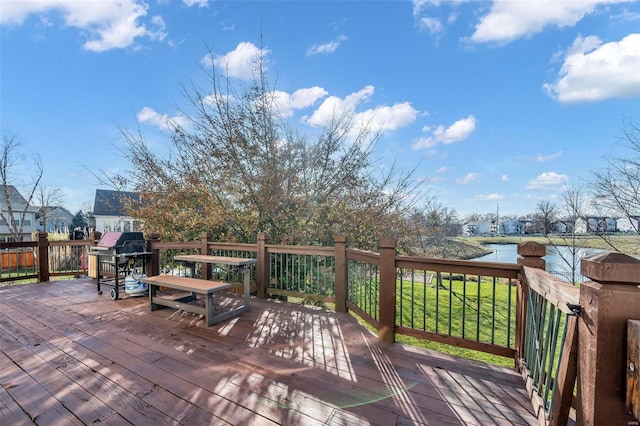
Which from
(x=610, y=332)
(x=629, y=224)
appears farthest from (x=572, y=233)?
(x=610, y=332)

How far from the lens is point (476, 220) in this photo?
1858cm

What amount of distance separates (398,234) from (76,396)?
20.4 feet

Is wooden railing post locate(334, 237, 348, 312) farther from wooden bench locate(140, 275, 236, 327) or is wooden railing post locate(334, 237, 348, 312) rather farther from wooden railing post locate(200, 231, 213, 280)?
wooden railing post locate(200, 231, 213, 280)

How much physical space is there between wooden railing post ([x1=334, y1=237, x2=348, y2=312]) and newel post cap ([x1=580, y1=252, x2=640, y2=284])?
2869 millimetres

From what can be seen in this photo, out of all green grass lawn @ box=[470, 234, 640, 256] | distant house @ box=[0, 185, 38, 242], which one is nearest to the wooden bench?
green grass lawn @ box=[470, 234, 640, 256]

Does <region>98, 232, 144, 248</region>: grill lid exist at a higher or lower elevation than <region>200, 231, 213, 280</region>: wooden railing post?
higher

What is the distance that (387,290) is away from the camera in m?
2.93

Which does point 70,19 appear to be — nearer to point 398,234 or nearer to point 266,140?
point 266,140

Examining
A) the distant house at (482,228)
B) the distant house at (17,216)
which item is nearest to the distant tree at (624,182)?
the distant house at (482,228)

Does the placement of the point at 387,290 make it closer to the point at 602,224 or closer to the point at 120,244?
the point at 120,244

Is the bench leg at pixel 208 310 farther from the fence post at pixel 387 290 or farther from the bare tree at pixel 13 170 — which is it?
the bare tree at pixel 13 170

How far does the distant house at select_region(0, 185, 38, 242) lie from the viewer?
17359 mm

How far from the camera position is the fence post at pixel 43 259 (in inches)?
246

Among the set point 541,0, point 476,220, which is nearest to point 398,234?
point 541,0
